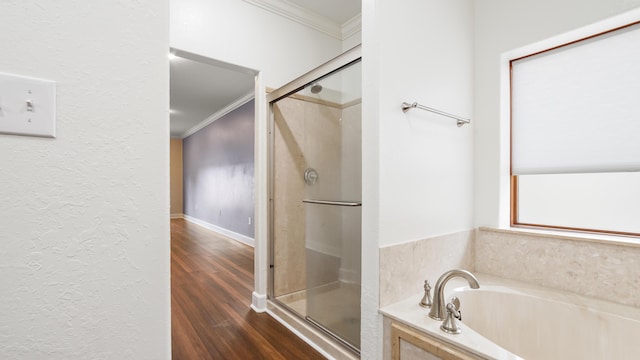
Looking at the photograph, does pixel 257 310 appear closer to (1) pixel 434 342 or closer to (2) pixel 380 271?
(2) pixel 380 271

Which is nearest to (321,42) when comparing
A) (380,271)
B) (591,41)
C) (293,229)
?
(293,229)

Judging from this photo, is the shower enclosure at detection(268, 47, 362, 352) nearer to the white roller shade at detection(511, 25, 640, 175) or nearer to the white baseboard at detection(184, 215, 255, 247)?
the white roller shade at detection(511, 25, 640, 175)

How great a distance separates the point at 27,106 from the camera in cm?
58

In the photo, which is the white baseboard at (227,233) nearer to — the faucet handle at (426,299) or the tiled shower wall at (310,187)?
the tiled shower wall at (310,187)

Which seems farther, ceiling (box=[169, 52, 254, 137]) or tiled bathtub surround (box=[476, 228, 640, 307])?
ceiling (box=[169, 52, 254, 137])

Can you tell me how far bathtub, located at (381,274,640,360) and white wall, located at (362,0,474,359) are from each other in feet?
1.03

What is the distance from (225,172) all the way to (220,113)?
1.24m

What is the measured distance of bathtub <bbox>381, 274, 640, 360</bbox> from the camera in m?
1.22

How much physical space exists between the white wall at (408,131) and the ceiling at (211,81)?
119 cm

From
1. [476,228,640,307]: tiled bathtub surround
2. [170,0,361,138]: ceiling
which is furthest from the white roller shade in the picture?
[170,0,361,138]: ceiling

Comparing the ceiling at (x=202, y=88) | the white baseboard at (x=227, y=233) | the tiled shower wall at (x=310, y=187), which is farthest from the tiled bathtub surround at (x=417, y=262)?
the white baseboard at (x=227, y=233)

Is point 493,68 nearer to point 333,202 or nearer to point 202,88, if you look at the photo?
point 333,202

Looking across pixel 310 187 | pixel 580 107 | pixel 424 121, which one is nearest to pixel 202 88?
pixel 310 187

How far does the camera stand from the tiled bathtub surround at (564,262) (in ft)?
4.54
